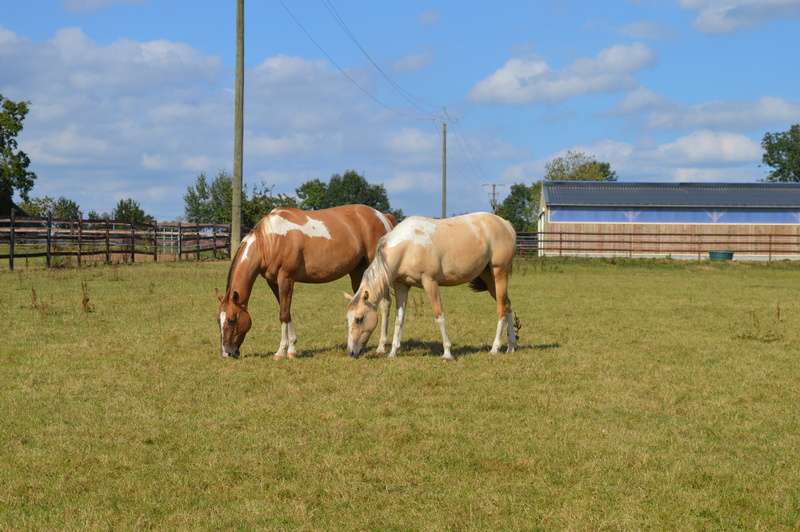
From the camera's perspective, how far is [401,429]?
6.33 meters

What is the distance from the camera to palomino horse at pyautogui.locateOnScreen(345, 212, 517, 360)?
32.0 feet

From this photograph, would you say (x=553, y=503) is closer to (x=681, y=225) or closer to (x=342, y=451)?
(x=342, y=451)

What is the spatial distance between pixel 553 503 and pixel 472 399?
2766mm

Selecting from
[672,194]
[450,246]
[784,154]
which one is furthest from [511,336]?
[784,154]

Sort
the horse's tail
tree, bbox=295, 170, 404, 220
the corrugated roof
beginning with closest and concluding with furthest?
the horse's tail → the corrugated roof → tree, bbox=295, 170, 404, 220

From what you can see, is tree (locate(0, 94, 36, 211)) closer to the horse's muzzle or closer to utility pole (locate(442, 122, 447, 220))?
utility pole (locate(442, 122, 447, 220))

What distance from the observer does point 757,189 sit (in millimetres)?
53562

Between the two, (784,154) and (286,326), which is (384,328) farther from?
(784,154)

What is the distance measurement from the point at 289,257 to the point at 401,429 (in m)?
4.33

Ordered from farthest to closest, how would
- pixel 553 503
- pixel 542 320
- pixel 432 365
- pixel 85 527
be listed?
pixel 542 320 < pixel 432 365 < pixel 553 503 < pixel 85 527

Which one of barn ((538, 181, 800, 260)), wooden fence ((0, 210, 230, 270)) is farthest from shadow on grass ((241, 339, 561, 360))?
barn ((538, 181, 800, 260))

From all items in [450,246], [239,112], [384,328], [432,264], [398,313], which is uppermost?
[239,112]

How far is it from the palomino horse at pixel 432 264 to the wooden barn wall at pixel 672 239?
36.3 m

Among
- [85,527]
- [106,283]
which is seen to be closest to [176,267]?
[106,283]
